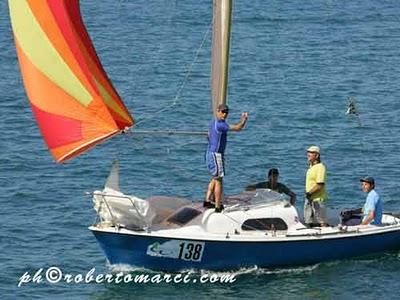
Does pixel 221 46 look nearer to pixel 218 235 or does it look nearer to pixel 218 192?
pixel 218 192

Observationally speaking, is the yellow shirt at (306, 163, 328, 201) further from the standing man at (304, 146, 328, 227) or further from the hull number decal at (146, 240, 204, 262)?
the hull number decal at (146, 240, 204, 262)

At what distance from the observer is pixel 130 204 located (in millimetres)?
32000

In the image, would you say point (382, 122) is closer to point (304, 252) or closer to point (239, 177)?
point (239, 177)

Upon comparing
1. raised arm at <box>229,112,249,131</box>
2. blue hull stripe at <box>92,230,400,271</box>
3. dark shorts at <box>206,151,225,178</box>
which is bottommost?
blue hull stripe at <box>92,230,400,271</box>

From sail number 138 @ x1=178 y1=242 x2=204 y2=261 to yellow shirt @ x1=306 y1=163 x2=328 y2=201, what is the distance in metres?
2.96

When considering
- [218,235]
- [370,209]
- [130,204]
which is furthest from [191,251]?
[370,209]

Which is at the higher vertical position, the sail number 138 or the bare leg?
the bare leg

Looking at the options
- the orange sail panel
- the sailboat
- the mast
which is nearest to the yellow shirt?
the sailboat

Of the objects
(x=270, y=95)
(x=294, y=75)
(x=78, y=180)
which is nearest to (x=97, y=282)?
(x=78, y=180)

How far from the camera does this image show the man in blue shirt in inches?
1323

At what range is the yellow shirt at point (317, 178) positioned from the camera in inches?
1314

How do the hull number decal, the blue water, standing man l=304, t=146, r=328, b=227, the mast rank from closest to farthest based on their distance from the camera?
1. the hull number decal
2. the mast
3. the blue water
4. standing man l=304, t=146, r=328, b=227

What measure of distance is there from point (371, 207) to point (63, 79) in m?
7.23

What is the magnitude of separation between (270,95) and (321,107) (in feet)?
8.15
